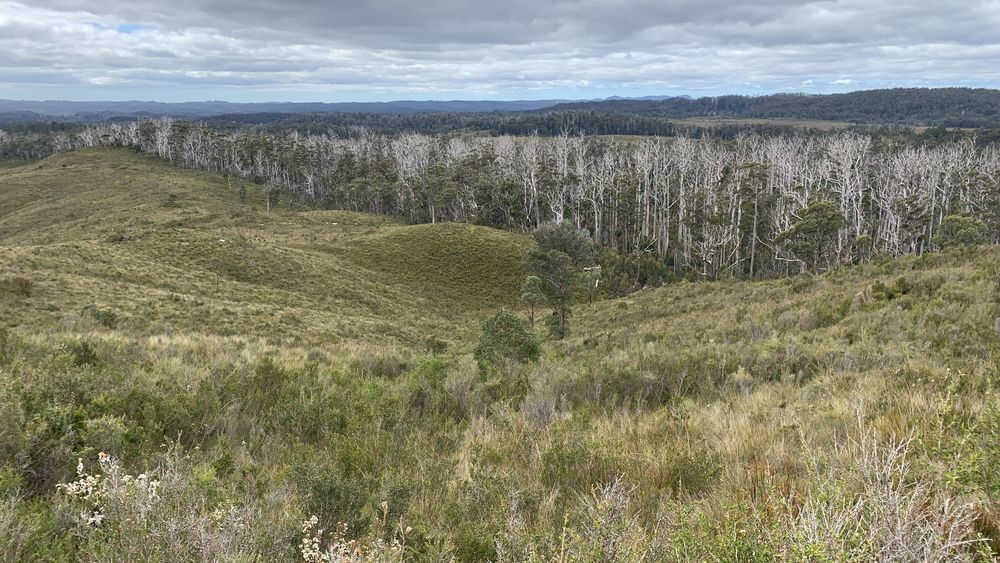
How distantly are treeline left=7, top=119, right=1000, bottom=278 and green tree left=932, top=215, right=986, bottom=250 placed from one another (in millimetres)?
2954

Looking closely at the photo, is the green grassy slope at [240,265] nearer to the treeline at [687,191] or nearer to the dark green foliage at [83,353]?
the dark green foliage at [83,353]

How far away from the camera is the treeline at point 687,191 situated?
50750 mm

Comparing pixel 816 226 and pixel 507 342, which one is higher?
pixel 816 226

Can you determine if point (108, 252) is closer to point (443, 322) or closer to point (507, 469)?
Result: point (443, 322)

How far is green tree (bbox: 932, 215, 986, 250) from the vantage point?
37875mm

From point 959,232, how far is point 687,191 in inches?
1319

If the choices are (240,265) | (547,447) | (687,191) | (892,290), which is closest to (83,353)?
(547,447)

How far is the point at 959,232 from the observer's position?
3822 cm

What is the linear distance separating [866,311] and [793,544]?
14.8m

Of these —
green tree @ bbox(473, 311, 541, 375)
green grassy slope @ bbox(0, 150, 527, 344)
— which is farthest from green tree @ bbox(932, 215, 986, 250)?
green tree @ bbox(473, 311, 541, 375)

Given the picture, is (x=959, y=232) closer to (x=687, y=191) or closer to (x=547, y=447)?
(x=687, y=191)

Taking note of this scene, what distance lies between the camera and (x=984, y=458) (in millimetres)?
2467

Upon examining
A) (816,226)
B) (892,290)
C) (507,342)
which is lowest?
(507,342)

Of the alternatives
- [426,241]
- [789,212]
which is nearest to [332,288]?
[426,241]
